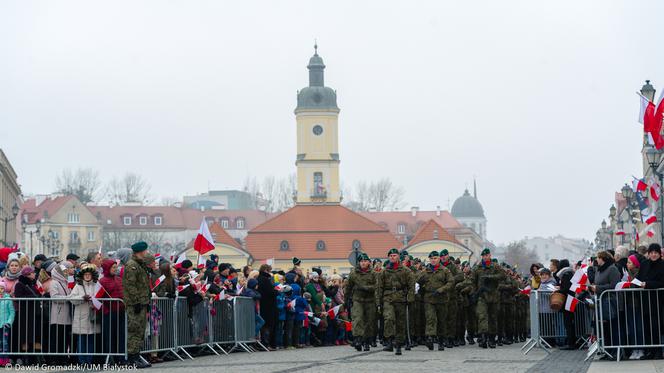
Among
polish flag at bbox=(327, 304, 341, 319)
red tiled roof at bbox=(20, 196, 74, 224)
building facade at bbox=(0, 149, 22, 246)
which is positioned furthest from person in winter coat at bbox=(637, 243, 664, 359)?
red tiled roof at bbox=(20, 196, 74, 224)

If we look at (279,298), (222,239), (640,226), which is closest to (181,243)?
(222,239)

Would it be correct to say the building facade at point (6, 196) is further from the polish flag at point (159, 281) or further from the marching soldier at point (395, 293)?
the polish flag at point (159, 281)

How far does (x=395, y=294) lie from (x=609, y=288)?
15.9ft

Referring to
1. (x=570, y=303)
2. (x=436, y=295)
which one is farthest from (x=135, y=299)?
(x=570, y=303)

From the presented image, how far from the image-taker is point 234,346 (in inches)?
1017

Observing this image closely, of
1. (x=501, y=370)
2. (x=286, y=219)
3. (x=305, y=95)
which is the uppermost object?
(x=305, y=95)

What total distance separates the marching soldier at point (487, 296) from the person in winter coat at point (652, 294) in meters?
6.31

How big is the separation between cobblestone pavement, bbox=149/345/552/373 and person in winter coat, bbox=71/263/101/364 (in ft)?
3.77

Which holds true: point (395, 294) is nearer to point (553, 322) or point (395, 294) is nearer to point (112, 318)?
point (553, 322)

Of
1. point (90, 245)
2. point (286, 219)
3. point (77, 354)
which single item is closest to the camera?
point (77, 354)

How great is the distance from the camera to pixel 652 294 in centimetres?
2064

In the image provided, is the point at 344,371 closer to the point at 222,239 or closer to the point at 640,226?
the point at 640,226

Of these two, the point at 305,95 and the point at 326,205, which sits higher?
the point at 305,95

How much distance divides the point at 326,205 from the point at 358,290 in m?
104
